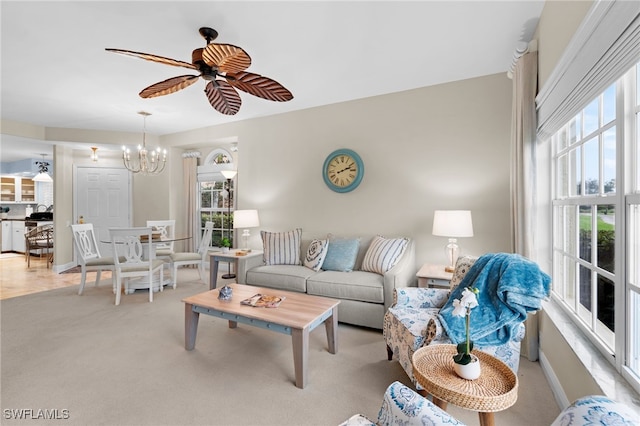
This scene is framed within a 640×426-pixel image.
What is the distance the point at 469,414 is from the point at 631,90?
1.92 m

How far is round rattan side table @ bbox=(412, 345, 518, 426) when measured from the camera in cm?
127

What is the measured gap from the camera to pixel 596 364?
1.43 metres

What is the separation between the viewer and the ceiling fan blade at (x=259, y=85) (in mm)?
2395

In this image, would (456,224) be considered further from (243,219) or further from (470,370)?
(243,219)

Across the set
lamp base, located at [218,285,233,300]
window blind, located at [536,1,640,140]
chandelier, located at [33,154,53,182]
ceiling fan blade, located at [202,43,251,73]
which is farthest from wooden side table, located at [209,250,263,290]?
chandelier, located at [33,154,53,182]

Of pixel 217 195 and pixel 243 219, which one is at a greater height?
pixel 217 195

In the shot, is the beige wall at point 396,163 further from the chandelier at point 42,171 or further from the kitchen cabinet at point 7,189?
the kitchen cabinet at point 7,189

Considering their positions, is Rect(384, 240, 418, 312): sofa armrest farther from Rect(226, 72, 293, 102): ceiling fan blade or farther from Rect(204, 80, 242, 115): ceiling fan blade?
Rect(204, 80, 242, 115): ceiling fan blade

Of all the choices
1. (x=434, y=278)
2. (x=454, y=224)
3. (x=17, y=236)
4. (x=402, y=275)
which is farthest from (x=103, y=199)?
(x=454, y=224)

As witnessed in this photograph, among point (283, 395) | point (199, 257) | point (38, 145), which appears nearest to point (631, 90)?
point (283, 395)

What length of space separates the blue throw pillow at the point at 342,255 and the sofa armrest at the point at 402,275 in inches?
23.4

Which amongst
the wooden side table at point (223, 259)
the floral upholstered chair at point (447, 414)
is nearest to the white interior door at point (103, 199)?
the wooden side table at point (223, 259)

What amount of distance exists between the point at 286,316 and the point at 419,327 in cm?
96

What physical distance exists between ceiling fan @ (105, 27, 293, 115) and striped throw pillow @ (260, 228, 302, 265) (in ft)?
6.10
